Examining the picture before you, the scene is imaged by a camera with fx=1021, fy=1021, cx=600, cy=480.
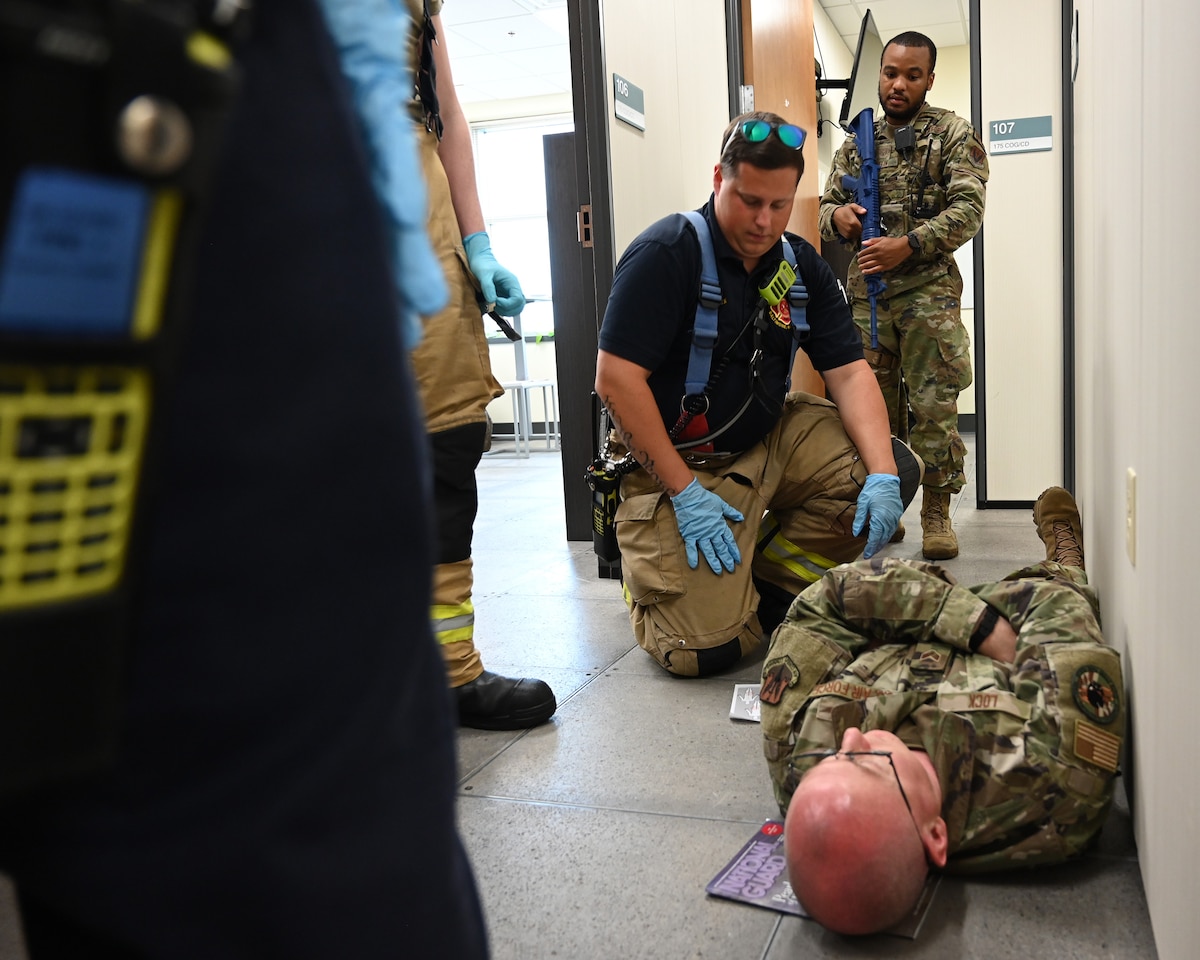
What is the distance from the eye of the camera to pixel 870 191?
10.4 feet

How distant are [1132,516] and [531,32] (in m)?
6.27

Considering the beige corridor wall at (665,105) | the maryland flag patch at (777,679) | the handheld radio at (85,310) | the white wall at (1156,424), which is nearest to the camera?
the handheld radio at (85,310)

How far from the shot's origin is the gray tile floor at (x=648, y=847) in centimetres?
107

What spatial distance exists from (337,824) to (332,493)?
110 millimetres

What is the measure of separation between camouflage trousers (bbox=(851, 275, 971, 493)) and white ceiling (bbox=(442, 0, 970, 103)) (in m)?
3.42

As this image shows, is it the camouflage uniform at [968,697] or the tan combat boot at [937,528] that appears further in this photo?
the tan combat boot at [937,528]

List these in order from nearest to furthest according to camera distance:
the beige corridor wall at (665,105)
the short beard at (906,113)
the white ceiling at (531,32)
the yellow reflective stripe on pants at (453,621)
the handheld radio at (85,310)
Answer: the handheld radio at (85,310)
the yellow reflective stripe on pants at (453,621)
the beige corridor wall at (665,105)
the short beard at (906,113)
the white ceiling at (531,32)

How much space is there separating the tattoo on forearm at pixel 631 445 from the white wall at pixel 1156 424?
0.84 m

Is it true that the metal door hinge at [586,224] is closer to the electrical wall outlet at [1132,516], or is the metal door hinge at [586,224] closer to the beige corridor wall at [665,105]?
the beige corridor wall at [665,105]

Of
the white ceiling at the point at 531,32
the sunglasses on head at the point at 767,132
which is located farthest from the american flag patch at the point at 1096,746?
the white ceiling at the point at 531,32

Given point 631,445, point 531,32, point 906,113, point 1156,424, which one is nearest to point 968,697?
point 1156,424

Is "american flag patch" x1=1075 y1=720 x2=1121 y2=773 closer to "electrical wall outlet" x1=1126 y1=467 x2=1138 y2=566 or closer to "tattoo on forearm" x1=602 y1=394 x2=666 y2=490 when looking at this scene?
"electrical wall outlet" x1=1126 y1=467 x2=1138 y2=566

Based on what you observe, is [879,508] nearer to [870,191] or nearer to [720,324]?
[720,324]

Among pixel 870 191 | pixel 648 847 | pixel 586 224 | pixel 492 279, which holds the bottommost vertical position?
pixel 648 847
